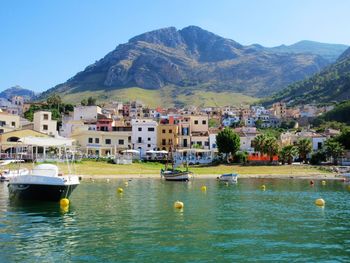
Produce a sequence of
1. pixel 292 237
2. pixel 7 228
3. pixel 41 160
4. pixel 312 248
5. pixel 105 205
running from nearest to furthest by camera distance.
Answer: pixel 312 248, pixel 292 237, pixel 7 228, pixel 105 205, pixel 41 160

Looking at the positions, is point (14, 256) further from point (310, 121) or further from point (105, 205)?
point (310, 121)

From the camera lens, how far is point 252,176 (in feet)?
287

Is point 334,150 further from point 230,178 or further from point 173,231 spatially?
point 173,231

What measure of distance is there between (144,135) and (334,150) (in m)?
45.6

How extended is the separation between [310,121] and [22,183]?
6873 inches

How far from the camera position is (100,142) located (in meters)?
109

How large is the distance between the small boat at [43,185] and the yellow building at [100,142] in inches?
2555

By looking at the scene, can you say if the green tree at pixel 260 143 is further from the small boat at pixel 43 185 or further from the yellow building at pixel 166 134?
the small boat at pixel 43 185

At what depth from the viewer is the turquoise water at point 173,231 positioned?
20.9 meters

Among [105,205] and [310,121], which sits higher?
[310,121]

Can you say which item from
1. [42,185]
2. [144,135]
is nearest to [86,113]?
[144,135]

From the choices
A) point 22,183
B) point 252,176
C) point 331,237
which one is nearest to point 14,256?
point 331,237

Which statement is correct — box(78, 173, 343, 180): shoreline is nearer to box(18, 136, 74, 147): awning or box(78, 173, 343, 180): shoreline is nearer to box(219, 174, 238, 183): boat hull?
box(219, 174, 238, 183): boat hull

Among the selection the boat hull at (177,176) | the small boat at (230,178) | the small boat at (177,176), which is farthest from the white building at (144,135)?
the small boat at (230,178)
